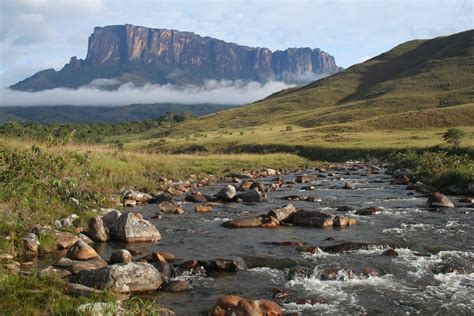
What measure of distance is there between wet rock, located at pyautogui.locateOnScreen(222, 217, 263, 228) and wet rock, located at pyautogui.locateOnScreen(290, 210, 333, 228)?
1.75 meters

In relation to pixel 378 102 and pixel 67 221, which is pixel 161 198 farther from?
pixel 378 102

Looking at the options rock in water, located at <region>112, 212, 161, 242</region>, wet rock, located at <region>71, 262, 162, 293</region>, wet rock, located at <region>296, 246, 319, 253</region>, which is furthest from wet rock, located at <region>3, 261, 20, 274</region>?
wet rock, located at <region>296, 246, 319, 253</region>

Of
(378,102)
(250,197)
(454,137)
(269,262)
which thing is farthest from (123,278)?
(378,102)

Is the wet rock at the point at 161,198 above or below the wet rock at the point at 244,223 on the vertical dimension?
above

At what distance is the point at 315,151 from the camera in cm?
7356

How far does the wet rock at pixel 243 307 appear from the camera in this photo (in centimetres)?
1086

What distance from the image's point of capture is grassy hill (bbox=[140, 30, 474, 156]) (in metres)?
88.8

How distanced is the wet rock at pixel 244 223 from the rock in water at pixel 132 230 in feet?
13.5

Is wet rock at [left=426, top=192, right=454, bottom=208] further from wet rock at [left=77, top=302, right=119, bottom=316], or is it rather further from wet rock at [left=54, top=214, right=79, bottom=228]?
wet rock at [left=77, top=302, right=119, bottom=316]

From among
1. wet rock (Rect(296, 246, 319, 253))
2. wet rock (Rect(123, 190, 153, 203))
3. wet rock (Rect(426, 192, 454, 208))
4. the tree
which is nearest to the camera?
wet rock (Rect(296, 246, 319, 253))

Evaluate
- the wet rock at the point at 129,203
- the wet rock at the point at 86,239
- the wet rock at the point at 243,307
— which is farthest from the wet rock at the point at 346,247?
the wet rock at the point at 129,203

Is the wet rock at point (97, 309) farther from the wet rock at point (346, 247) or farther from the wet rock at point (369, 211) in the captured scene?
the wet rock at point (369, 211)

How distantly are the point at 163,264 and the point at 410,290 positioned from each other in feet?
23.3

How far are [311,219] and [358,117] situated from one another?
10671 centimetres
